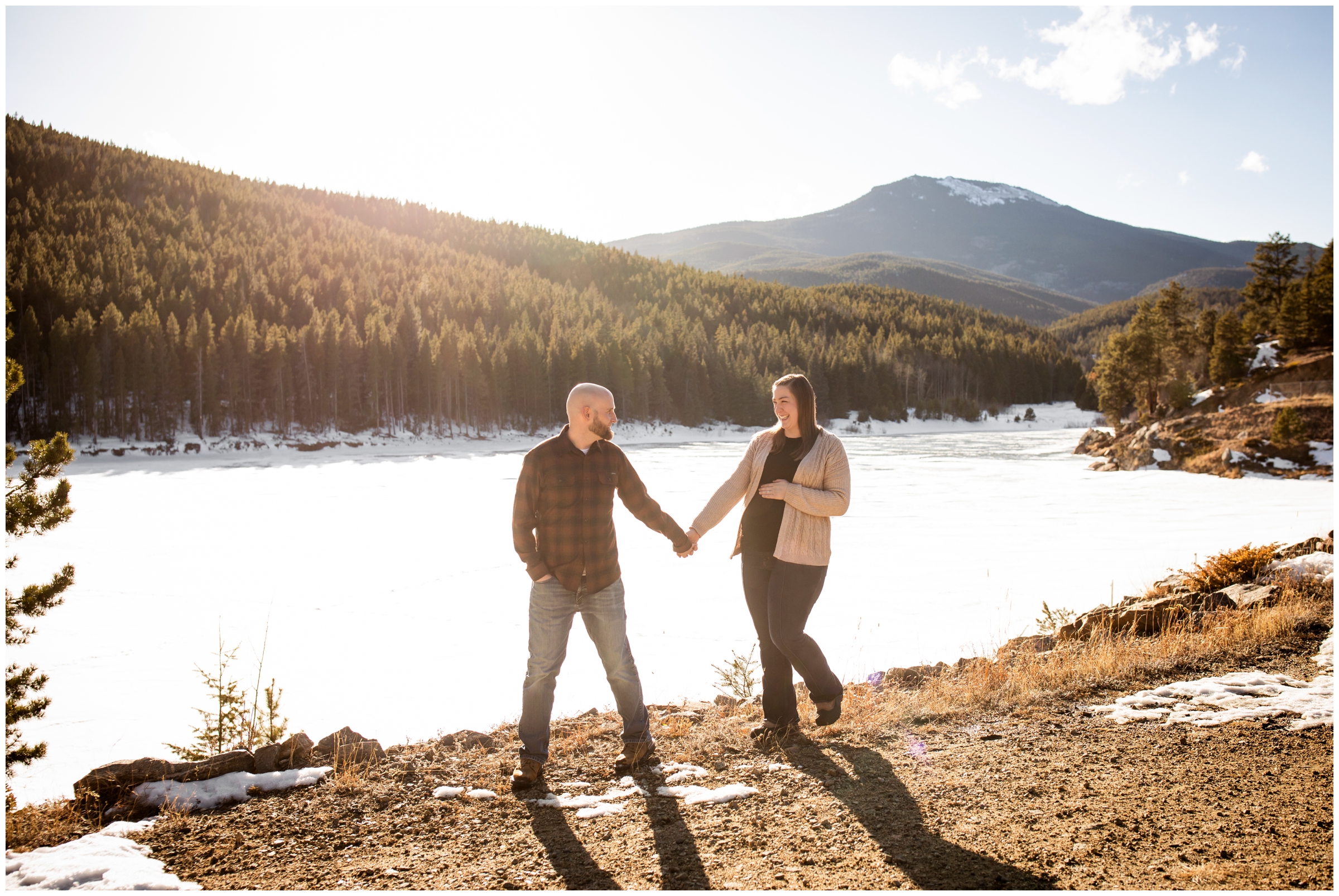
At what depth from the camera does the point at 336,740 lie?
187 inches

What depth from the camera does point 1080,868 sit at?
9.82 feet

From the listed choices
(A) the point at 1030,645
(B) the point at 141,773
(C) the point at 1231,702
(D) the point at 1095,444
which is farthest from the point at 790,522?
(D) the point at 1095,444

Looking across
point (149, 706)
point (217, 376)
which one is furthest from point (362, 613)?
point (217, 376)

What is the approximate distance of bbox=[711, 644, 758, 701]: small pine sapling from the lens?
6.74m

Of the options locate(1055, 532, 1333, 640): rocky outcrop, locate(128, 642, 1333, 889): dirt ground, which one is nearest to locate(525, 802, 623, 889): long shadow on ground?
locate(128, 642, 1333, 889): dirt ground

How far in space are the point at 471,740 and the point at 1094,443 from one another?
46840 millimetres

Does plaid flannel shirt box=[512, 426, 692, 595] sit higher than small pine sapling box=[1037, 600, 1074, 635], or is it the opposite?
plaid flannel shirt box=[512, 426, 692, 595]

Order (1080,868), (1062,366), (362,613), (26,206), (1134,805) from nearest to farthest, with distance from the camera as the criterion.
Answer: (1080,868) → (1134,805) → (362,613) → (26,206) → (1062,366)

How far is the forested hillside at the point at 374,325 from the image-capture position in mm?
58438

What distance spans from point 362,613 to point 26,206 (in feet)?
392

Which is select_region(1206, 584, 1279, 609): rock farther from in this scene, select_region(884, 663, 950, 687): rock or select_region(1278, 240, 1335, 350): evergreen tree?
select_region(1278, 240, 1335, 350): evergreen tree

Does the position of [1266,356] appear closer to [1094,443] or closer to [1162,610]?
[1094,443]

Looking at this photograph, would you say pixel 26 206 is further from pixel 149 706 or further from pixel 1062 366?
pixel 1062 366

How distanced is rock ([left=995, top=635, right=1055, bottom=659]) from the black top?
3.67 meters
